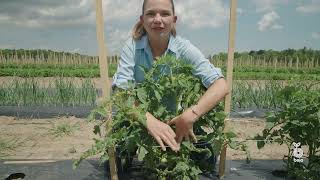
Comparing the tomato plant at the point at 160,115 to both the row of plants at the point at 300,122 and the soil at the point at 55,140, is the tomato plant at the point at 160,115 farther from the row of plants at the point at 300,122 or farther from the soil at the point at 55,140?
the soil at the point at 55,140

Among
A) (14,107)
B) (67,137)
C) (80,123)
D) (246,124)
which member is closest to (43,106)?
(14,107)

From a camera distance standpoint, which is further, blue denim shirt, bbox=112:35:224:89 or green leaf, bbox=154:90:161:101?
blue denim shirt, bbox=112:35:224:89

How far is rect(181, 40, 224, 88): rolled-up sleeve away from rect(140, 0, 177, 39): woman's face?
7.2 inches

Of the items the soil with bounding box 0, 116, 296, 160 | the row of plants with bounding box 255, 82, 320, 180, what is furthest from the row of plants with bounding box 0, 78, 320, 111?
the row of plants with bounding box 255, 82, 320, 180

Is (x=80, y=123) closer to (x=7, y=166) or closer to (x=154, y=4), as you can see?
(x=7, y=166)

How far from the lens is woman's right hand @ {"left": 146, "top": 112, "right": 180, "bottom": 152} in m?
1.97

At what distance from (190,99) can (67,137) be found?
2.82 meters

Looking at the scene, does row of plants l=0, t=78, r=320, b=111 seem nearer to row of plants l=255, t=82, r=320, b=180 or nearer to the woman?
row of plants l=255, t=82, r=320, b=180

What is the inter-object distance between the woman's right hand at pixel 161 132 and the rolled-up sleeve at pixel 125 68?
261 mm

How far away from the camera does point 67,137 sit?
4.57 metres

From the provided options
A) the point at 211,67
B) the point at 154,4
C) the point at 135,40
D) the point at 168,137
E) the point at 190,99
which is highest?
the point at 154,4

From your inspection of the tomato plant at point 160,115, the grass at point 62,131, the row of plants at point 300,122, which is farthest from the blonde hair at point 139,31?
the grass at point 62,131

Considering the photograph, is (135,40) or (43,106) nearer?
(135,40)

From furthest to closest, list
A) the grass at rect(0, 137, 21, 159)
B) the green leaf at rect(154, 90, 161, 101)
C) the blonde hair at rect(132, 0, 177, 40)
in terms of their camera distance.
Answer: the grass at rect(0, 137, 21, 159)
the blonde hair at rect(132, 0, 177, 40)
the green leaf at rect(154, 90, 161, 101)
